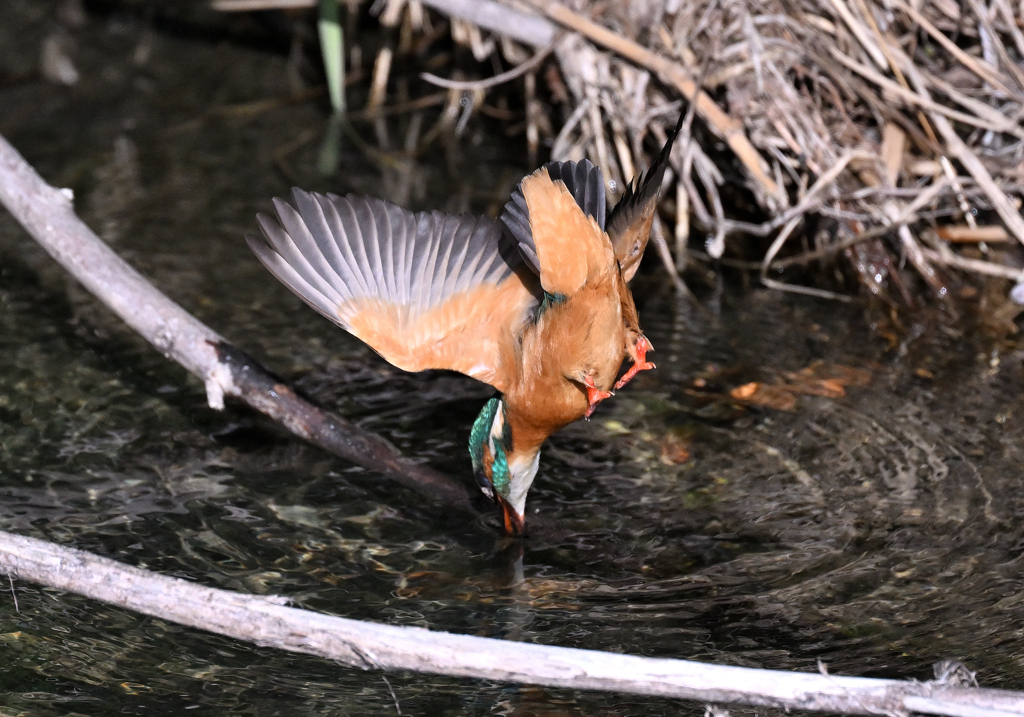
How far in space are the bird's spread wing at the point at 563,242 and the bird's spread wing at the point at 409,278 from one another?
476mm

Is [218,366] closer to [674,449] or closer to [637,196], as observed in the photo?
[637,196]

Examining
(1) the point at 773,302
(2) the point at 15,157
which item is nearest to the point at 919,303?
(1) the point at 773,302

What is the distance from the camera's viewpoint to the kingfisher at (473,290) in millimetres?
3021

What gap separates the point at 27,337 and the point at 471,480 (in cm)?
188

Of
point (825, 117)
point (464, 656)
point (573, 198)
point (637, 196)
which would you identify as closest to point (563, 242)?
point (573, 198)

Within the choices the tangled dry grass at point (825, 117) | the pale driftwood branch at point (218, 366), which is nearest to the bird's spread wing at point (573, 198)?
the pale driftwood branch at point (218, 366)

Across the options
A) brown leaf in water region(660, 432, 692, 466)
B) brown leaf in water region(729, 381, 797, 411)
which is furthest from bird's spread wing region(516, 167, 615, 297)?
brown leaf in water region(729, 381, 797, 411)

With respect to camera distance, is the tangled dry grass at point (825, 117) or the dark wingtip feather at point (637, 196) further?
the tangled dry grass at point (825, 117)

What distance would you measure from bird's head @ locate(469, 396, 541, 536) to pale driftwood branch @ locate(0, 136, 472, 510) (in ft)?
0.61

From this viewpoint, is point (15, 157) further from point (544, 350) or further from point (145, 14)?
point (145, 14)

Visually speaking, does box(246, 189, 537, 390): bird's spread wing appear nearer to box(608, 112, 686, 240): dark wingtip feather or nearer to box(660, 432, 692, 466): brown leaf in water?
box(608, 112, 686, 240): dark wingtip feather

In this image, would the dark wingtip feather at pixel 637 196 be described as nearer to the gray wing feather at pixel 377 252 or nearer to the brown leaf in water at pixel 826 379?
the gray wing feather at pixel 377 252

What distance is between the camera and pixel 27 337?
13.9 ft

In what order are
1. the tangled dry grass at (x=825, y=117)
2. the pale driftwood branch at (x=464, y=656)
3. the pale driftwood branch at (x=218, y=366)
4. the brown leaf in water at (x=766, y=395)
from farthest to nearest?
1. the tangled dry grass at (x=825, y=117)
2. the brown leaf in water at (x=766, y=395)
3. the pale driftwood branch at (x=218, y=366)
4. the pale driftwood branch at (x=464, y=656)
